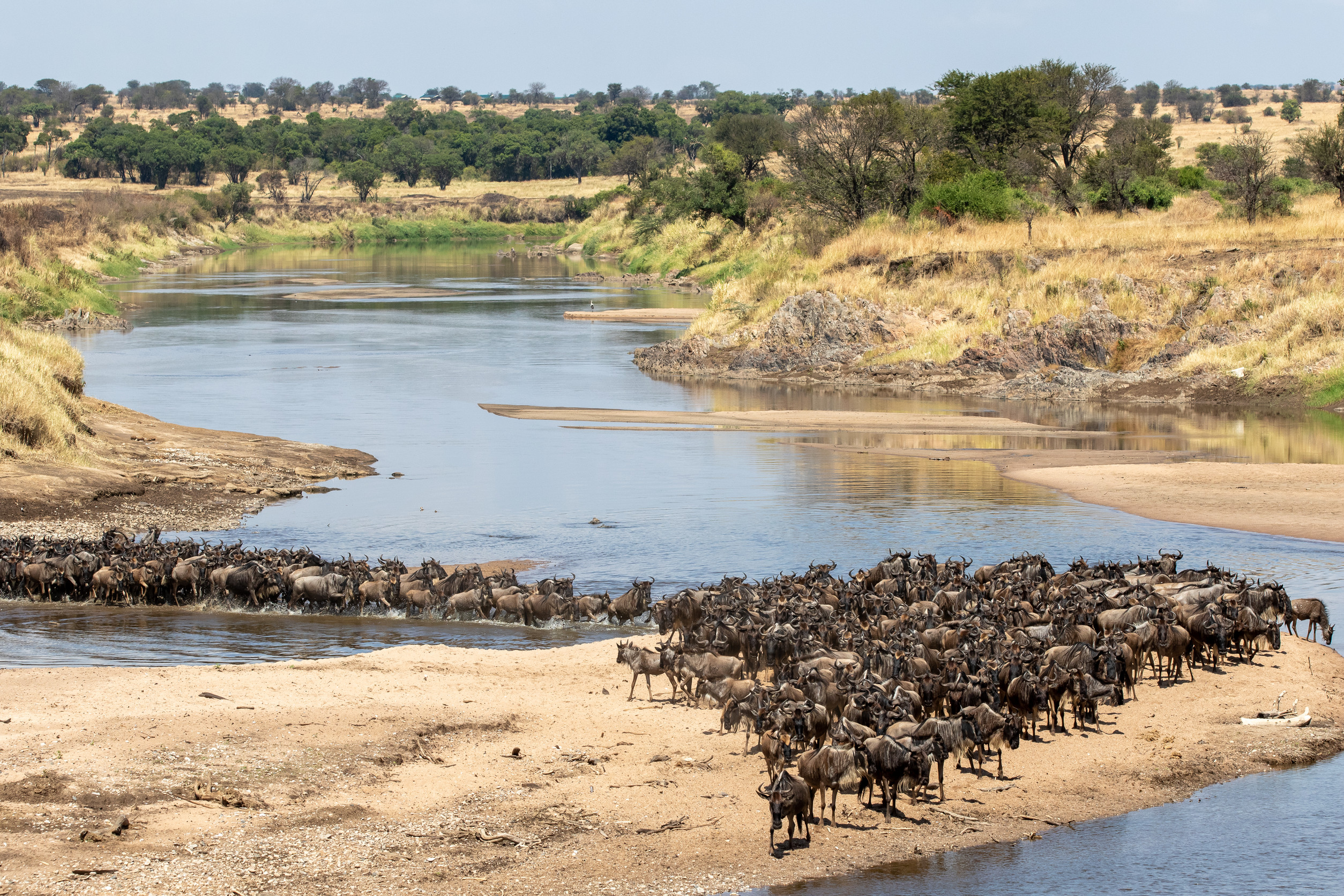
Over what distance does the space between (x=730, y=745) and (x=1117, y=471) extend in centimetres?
2178

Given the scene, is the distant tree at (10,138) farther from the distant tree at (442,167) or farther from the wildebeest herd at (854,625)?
the wildebeest herd at (854,625)

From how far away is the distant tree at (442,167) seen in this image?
6924 inches

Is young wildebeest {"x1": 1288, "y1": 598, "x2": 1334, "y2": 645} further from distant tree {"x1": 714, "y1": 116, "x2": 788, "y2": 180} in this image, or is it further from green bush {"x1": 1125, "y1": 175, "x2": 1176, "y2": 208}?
distant tree {"x1": 714, "y1": 116, "x2": 788, "y2": 180}

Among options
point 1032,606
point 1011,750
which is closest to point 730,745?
Answer: point 1011,750

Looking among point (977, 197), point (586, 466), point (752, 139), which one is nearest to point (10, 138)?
point (752, 139)

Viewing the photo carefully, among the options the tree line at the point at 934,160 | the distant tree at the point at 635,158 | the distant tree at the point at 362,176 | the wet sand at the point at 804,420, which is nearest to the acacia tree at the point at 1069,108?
the tree line at the point at 934,160

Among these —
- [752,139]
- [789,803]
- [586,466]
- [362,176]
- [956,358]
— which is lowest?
[586,466]

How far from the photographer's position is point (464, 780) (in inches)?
518

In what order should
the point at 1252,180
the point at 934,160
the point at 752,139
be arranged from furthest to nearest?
the point at 752,139 < the point at 934,160 < the point at 1252,180

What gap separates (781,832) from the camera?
40.0 feet

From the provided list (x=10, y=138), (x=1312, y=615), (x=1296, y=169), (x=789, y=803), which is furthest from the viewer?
(x=10, y=138)

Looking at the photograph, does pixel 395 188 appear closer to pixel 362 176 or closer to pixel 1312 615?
pixel 362 176

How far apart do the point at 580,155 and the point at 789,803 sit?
170724 mm

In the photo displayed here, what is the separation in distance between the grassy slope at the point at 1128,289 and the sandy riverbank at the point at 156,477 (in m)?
26.7
